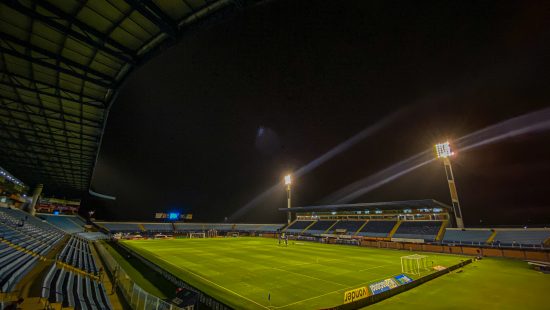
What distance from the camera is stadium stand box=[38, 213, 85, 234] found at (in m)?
49.2

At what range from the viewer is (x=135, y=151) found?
140 feet

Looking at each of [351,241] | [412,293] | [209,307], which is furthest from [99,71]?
[351,241]

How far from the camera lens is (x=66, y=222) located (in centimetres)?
5316

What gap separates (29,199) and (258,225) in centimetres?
6021

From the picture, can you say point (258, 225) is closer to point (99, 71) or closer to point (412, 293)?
point (412, 293)

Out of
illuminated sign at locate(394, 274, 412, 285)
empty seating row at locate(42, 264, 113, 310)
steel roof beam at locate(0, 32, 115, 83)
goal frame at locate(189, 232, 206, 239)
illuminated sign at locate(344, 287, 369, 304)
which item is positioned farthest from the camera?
goal frame at locate(189, 232, 206, 239)

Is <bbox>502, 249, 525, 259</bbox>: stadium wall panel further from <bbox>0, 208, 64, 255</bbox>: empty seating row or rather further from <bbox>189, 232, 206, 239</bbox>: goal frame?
<bbox>189, 232, 206, 239</bbox>: goal frame

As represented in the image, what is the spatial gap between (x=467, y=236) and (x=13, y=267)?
51.3 meters

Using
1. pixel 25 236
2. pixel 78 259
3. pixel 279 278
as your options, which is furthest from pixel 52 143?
pixel 279 278

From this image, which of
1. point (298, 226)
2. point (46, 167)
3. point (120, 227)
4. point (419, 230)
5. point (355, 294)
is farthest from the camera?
point (298, 226)

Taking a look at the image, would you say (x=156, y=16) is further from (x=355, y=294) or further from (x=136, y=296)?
(x=355, y=294)

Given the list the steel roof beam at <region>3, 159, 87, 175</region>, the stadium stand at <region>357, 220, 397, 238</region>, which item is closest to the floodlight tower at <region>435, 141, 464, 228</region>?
the stadium stand at <region>357, 220, 397, 238</region>

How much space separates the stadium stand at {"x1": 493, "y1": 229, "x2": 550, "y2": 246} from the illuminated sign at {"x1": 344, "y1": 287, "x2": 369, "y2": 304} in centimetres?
3216

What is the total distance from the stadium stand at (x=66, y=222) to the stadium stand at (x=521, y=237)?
251 feet
